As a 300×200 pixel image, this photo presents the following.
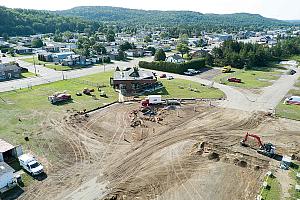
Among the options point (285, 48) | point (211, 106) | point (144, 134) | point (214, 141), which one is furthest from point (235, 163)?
point (285, 48)

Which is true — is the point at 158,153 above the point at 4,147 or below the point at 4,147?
below

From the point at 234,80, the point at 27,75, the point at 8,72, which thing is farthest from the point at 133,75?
the point at 8,72

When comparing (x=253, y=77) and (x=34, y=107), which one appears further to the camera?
(x=253, y=77)

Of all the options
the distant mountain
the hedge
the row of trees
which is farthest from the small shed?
the distant mountain

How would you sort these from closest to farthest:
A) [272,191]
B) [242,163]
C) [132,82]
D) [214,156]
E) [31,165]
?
[272,191] → [31,165] → [242,163] → [214,156] → [132,82]

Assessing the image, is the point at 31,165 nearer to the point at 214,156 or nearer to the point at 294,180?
the point at 214,156

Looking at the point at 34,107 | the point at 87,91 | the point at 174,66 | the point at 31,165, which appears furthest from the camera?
the point at 174,66

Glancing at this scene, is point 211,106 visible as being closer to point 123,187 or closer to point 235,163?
point 235,163

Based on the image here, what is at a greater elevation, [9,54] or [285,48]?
[285,48]
